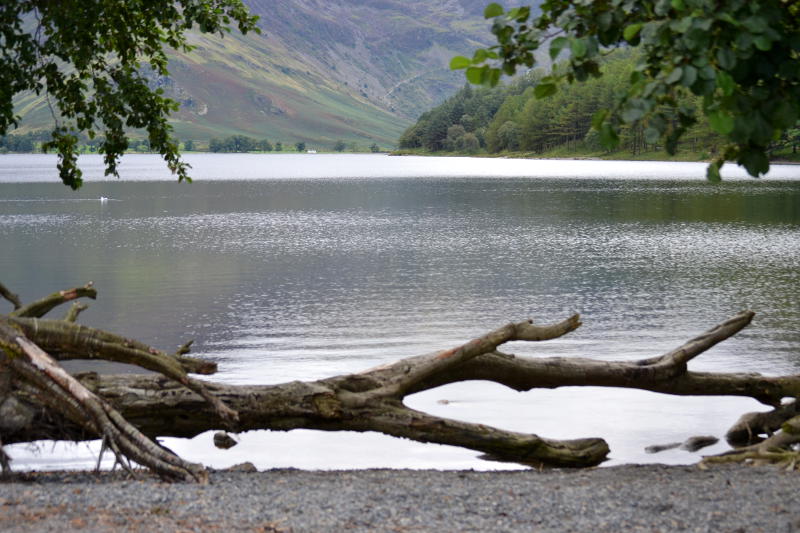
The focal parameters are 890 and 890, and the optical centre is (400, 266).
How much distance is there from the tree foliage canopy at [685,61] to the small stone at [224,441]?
11285 mm

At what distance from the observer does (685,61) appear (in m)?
5.55

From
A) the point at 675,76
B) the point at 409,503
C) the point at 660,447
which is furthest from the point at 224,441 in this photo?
the point at 675,76

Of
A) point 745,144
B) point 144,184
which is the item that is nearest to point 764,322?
point 745,144

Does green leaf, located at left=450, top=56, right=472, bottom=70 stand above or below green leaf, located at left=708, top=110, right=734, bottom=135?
above

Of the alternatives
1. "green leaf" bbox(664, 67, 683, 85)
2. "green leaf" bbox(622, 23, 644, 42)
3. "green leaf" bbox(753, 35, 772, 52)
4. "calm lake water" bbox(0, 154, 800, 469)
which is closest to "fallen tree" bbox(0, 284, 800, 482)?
"calm lake water" bbox(0, 154, 800, 469)

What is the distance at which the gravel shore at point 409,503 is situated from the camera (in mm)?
9508

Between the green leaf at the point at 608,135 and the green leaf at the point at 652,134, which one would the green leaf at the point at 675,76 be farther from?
the green leaf at the point at 608,135

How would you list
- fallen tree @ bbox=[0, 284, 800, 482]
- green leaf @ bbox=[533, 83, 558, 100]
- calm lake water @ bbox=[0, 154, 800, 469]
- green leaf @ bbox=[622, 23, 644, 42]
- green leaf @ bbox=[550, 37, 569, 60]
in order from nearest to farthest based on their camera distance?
green leaf @ bbox=[622, 23, 644, 42] < green leaf @ bbox=[550, 37, 569, 60] < green leaf @ bbox=[533, 83, 558, 100] < fallen tree @ bbox=[0, 284, 800, 482] < calm lake water @ bbox=[0, 154, 800, 469]

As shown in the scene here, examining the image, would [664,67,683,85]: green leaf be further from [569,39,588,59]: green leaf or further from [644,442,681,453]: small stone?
[644,442,681,453]: small stone

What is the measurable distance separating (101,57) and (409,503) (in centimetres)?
946

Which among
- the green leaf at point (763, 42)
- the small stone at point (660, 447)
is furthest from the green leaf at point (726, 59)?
the small stone at point (660, 447)

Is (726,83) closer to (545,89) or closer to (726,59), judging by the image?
(726,59)

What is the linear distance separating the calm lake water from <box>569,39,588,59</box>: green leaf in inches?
393

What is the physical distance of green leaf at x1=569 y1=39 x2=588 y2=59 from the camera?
5.78m
